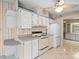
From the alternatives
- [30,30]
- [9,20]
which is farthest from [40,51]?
[9,20]

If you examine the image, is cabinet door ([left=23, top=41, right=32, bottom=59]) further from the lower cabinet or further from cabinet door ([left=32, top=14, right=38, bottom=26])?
cabinet door ([left=32, top=14, right=38, bottom=26])

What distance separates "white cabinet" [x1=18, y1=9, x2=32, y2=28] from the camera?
473 cm

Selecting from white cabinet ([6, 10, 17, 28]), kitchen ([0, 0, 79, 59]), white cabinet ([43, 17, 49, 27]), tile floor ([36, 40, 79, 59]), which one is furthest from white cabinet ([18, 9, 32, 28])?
white cabinet ([43, 17, 49, 27])

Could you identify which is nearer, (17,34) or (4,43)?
(4,43)

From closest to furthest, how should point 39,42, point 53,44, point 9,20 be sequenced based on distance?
point 9,20 < point 39,42 < point 53,44

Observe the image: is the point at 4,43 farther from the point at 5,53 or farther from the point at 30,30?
the point at 30,30

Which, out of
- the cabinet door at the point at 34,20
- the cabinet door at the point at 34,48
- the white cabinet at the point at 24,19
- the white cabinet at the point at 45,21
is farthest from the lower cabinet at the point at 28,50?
the white cabinet at the point at 45,21

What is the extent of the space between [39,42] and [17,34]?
1339 mm

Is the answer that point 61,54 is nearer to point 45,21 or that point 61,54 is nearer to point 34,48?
point 34,48

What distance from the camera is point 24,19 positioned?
16.2 ft

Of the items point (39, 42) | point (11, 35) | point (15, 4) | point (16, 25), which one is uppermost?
point (15, 4)

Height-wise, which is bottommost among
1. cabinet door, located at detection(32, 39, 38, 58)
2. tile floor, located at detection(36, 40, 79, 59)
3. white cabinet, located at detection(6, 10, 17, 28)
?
tile floor, located at detection(36, 40, 79, 59)

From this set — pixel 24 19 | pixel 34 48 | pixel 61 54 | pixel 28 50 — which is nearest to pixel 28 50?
pixel 28 50

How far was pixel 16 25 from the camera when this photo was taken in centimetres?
466
